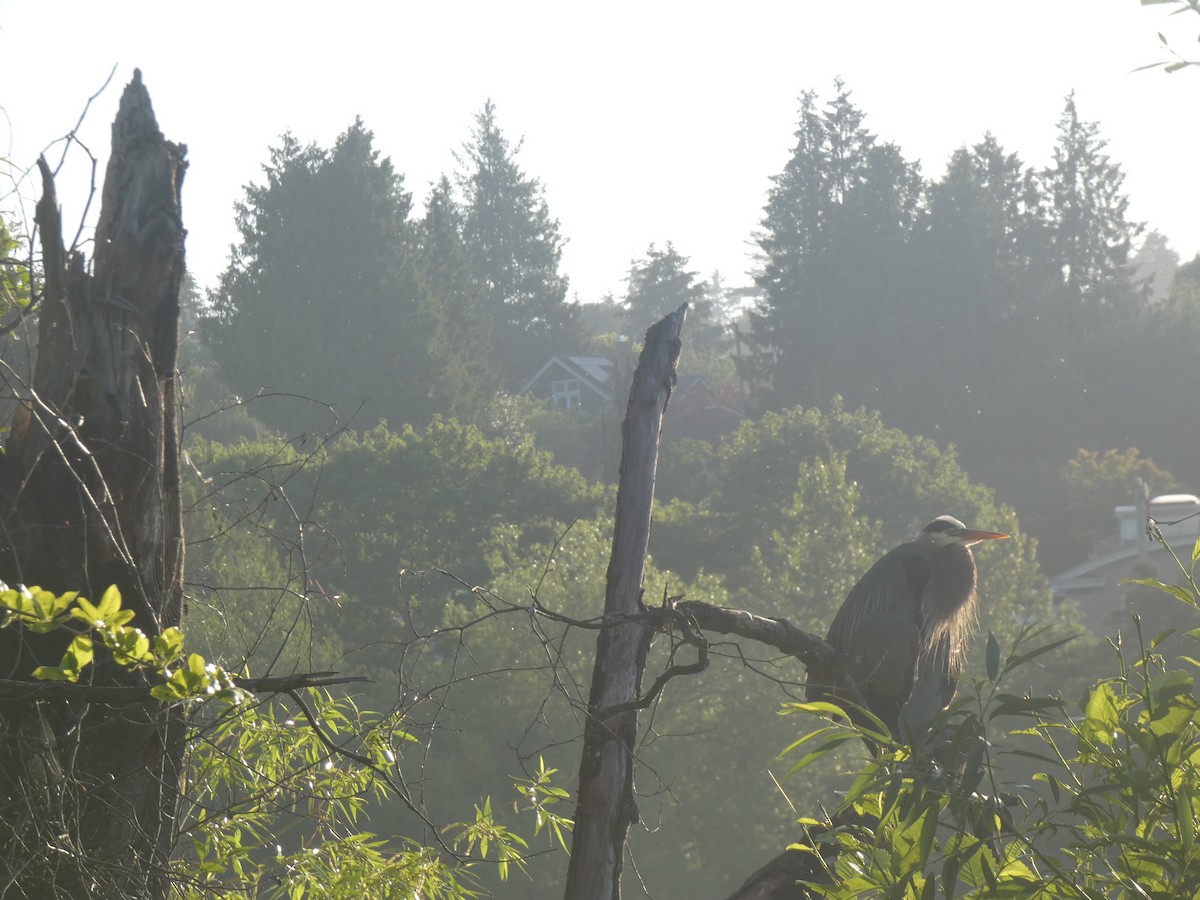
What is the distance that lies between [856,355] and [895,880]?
44.2m

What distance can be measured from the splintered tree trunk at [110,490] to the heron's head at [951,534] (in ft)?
10.6

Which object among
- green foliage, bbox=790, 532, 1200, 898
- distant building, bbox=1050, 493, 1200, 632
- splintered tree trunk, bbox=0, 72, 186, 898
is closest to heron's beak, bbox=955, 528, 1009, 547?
green foliage, bbox=790, 532, 1200, 898

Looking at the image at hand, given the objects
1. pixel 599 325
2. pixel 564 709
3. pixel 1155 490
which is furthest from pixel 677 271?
pixel 564 709

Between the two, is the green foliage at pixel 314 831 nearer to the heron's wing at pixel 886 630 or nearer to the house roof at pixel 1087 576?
the heron's wing at pixel 886 630

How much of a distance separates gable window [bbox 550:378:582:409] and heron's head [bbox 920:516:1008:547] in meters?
48.1

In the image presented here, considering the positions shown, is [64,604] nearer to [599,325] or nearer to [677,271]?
[677,271]

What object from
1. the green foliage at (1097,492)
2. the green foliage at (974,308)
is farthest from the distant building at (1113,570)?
the green foliage at (974,308)

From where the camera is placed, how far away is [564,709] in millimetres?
21406

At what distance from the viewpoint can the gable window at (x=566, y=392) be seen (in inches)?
2130

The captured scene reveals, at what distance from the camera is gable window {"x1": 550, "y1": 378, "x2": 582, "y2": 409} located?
54094 mm

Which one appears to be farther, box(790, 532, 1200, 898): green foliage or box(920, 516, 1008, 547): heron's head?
box(920, 516, 1008, 547): heron's head

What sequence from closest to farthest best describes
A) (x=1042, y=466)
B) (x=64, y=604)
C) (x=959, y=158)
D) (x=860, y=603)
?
1. (x=64, y=604)
2. (x=860, y=603)
3. (x=1042, y=466)
4. (x=959, y=158)

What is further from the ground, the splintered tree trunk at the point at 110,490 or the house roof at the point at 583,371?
the house roof at the point at 583,371

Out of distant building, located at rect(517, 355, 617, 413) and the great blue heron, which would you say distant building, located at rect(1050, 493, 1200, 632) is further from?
distant building, located at rect(517, 355, 617, 413)
